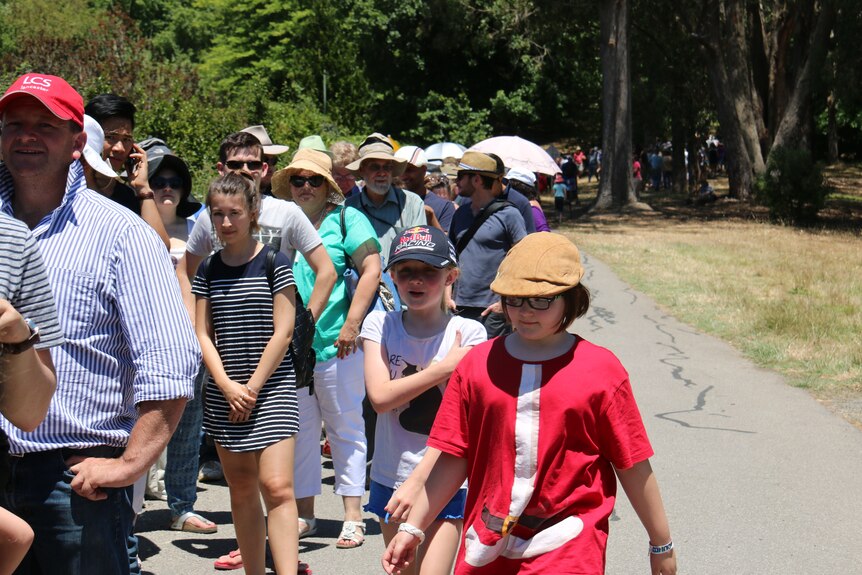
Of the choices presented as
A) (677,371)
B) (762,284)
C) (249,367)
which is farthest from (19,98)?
(762,284)

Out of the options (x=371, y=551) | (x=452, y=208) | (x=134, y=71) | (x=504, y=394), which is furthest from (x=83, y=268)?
(x=134, y=71)

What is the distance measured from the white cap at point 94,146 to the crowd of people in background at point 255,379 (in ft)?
0.04

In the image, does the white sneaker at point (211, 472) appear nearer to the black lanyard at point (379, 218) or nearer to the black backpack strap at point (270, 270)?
the black lanyard at point (379, 218)

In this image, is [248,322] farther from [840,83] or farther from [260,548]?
[840,83]

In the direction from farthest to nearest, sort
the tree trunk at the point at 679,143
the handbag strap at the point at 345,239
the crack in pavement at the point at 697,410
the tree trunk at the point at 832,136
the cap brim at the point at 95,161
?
the tree trunk at the point at 832,136, the tree trunk at the point at 679,143, the crack in pavement at the point at 697,410, the handbag strap at the point at 345,239, the cap brim at the point at 95,161

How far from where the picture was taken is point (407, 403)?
14.5 feet

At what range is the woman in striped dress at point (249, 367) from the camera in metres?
4.90

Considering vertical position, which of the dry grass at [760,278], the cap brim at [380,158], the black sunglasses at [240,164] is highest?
the black sunglasses at [240,164]

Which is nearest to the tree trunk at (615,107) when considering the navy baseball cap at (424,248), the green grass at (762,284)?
the green grass at (762,284)

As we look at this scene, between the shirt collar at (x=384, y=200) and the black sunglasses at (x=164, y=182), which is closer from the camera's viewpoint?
the black sunglasses at (x=164, y=182)

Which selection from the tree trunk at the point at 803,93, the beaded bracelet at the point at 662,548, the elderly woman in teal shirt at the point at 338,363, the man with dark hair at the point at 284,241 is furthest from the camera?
the tree trunk at the point at 803,93

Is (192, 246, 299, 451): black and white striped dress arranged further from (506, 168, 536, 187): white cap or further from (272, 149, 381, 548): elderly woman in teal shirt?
(506, 168, 536, 187): white cap

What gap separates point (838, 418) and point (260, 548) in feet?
19.3

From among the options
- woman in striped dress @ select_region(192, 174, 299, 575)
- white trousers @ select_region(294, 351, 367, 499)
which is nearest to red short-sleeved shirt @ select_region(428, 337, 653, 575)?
woman in striped dress @ select_region(192, 174, 299, 575)
